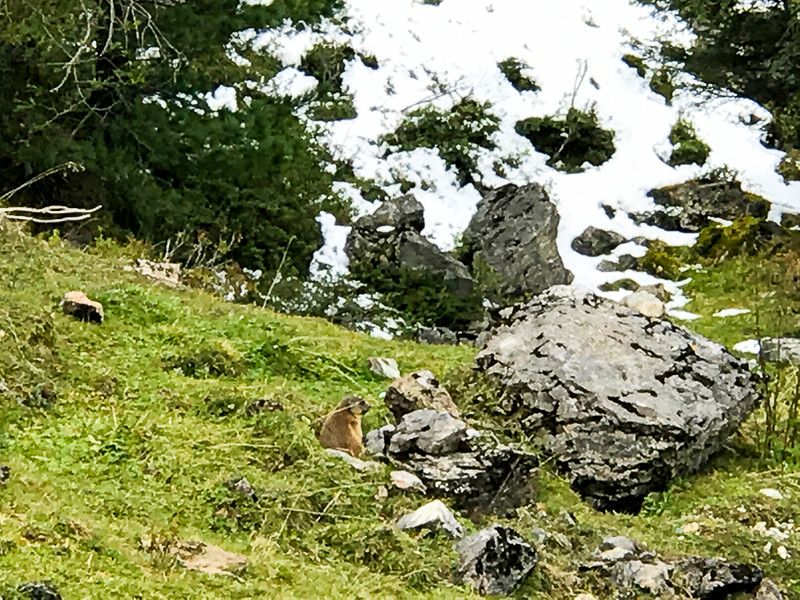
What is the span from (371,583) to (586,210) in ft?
39.5

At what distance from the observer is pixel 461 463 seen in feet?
12.5

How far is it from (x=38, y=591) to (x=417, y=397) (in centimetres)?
263

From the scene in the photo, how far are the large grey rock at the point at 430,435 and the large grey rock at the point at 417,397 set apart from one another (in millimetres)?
275

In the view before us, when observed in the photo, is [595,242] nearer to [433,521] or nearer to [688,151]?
[688,151]

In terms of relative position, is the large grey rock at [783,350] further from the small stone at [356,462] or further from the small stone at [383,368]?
the small stone at [356,462]

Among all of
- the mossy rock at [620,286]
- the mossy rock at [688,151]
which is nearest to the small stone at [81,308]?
the mossy rock at [620,286]

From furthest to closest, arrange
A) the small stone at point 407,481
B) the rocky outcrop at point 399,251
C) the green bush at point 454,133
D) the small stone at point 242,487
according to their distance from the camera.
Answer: the green bush at point 454,133 < the rocky outcrop at point 399,251 < the small stone at point 407,481 < the small stone at point 242,487

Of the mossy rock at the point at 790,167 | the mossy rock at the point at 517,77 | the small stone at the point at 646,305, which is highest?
the small stone at the point at 646,305

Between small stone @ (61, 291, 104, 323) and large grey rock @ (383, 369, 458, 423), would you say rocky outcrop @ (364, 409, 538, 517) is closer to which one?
large grey rock @ (383, 369, 458, 423)

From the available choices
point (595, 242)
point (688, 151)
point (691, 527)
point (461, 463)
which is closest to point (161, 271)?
point (461, 463)

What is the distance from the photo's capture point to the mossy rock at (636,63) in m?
17.2

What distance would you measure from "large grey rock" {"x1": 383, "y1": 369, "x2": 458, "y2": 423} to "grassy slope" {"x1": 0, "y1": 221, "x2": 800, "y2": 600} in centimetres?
11

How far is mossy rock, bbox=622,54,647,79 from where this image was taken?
56.3ft

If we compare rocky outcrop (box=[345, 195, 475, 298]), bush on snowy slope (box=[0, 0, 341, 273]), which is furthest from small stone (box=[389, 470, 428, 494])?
rocky outcrop (box=[345, 195, 475, 298])
